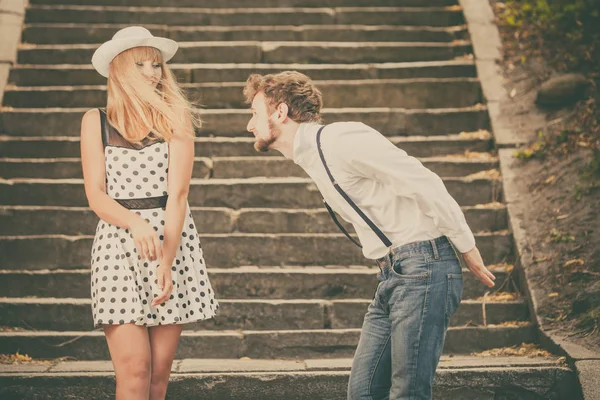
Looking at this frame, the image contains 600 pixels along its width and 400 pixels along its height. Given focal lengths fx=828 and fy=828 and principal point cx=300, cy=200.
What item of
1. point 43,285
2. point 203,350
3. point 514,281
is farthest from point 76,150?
point 514,281

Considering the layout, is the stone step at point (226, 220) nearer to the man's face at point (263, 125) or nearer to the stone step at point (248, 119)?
the stone step at point (248, 119)

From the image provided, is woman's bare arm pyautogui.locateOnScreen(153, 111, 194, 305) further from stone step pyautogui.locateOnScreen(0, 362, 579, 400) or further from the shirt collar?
stone step pyautogui.locateOnScreen(0, 362, 579, 400)

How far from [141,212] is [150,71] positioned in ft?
2.06

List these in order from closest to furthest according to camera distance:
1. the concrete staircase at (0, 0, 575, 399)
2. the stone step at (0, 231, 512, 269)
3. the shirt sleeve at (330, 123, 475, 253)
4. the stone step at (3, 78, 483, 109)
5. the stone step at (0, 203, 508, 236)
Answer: the shirt sleeve at (330, 123, 475, 253)
the concrete staircase at (0, 0, 575, 399)
the stone step at (0, 231, 512, 269)
the stone step at (0, 203, 508, 236)
the stone step at (3, 78, 483, 109)

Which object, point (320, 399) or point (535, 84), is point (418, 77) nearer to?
point (535, 84)

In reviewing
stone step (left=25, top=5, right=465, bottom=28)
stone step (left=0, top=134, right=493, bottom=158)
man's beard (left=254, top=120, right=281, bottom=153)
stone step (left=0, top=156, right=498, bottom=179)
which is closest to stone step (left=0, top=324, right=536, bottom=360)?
stone step (left=0, top=156, right=498, bottom=179)

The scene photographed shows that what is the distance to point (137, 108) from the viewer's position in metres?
3.45

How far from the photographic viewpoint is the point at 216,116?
742 cm

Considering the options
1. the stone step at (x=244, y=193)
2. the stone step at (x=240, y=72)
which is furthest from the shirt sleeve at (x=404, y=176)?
the stone step at (x=240, y=72)

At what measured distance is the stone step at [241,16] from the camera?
28.9 ft

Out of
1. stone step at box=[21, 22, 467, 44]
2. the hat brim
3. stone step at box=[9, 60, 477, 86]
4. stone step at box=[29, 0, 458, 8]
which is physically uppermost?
stone step at box=[29, 0, 458, 8]

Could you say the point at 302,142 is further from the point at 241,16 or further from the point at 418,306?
the point at 241,16

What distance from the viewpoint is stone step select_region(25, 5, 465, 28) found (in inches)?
347

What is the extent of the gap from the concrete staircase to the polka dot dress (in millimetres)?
1663
